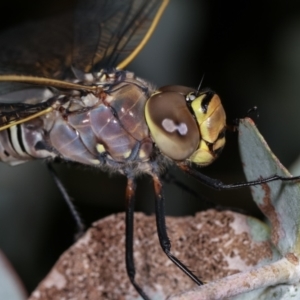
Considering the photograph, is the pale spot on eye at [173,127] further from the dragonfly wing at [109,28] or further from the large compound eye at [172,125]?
the dragonfly wing at [109,28]

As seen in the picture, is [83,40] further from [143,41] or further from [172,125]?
[172,125]

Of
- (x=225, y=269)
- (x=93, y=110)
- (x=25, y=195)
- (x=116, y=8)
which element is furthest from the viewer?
(x=25, y=195)

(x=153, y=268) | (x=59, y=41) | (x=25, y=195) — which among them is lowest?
(x=25, y=195)

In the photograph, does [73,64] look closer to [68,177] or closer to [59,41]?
[59,41]

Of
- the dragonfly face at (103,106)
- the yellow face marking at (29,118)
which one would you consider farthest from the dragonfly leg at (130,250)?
the yellow face marking at (29,118)

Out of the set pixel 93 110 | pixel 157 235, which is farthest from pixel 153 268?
pixel 93 110

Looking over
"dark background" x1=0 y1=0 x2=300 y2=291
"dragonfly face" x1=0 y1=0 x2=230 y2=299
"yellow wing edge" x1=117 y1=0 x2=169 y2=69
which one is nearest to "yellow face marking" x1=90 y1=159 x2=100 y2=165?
"dragonfly face" x1=0 y1=0 x2=230 y2=299

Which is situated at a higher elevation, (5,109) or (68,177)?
(5,109)
